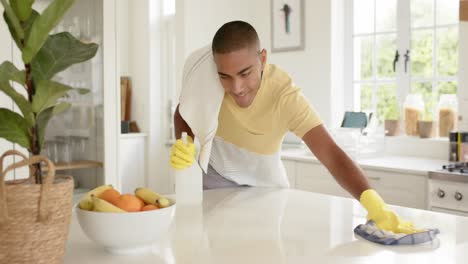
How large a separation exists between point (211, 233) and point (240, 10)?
3.47 m

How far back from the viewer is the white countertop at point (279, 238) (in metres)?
1.19

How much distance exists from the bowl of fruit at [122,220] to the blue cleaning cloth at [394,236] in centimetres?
51

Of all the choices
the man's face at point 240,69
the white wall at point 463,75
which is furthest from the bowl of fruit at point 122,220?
the white wall at point 463,75

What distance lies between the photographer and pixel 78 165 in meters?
3.20

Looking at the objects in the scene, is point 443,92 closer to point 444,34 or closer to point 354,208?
point 444,34

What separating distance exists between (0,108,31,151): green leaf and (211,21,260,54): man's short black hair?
0.94 metres

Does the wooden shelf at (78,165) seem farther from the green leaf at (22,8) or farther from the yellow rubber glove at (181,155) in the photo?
the green leaf at (22,8)

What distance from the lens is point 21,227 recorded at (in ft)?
3.10

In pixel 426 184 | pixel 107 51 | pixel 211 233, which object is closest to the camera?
pixel 211 233

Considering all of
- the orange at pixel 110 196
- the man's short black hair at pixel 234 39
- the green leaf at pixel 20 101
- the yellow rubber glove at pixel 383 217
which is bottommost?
the yellow rubber glove at pixel 383 217

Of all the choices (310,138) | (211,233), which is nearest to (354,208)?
(310,138)

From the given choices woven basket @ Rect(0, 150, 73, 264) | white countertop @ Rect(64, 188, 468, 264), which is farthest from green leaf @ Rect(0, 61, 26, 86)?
white countertop @ Rect(64, 188, 468, 264)

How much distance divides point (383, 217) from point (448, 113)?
7.33ft

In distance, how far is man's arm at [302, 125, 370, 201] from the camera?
1.65 metres
